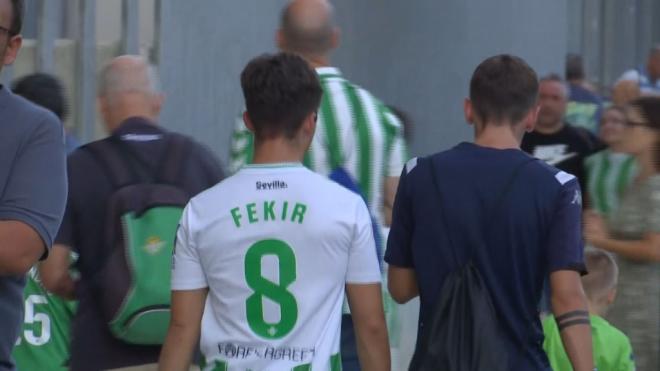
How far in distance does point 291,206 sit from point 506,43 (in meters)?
11.5

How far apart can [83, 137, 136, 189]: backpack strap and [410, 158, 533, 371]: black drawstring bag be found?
1.17 meters

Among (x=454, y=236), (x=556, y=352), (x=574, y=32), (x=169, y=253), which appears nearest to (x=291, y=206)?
(x=454, y=236)

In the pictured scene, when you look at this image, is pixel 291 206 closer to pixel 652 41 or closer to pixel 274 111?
pixel 274 111

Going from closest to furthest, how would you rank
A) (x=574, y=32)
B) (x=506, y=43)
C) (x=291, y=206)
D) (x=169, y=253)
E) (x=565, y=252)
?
(x=291, y=206)
(x=565, y=252)
(x=169, y=253)
(x=506, y=43)
(x=574, y=32)

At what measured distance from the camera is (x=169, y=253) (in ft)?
16.5

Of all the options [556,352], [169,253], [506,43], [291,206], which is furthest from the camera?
[506,43]

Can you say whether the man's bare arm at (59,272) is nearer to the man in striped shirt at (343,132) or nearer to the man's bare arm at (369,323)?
the man in striped shirt at (343,132)

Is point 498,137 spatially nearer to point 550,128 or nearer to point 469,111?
point 469,111

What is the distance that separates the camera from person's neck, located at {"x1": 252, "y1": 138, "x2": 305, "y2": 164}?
4309 millimetres

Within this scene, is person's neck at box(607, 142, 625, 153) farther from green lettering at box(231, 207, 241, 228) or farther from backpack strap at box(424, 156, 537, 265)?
green lettering at box(231, 207, 241, 228)

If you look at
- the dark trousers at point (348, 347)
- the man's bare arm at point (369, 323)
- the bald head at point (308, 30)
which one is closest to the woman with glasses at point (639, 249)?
the bald head at point (308, 30)

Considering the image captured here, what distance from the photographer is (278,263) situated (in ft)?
13.8

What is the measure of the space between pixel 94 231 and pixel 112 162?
0.23 m

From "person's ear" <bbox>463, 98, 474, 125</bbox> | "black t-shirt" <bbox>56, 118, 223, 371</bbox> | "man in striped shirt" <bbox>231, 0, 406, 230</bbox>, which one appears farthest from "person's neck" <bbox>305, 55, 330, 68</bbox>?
"person's ear" <bbox>463, 98, 474, 125</bbox>
